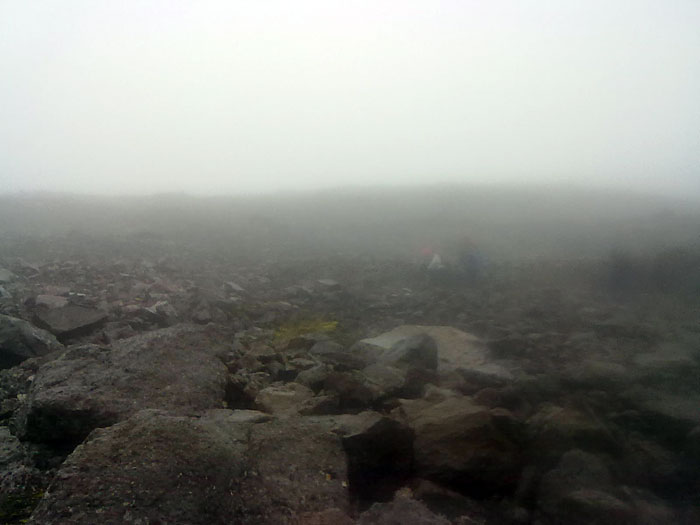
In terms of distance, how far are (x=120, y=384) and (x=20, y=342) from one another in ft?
7.07

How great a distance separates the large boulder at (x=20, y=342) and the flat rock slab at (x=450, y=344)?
13.3 feet

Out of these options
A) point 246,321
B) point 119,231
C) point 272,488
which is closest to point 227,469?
point 272,488

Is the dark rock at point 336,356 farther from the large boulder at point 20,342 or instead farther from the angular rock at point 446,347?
the large boulder at point 20,342

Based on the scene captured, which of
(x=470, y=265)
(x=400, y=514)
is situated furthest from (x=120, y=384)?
(x=470, y=265)

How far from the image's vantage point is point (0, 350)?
472 centimetres

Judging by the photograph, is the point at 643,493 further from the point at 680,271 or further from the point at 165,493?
the point at 680,271

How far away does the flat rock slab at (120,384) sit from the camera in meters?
Answer: 3.28

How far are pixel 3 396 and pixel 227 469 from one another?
2935 mm

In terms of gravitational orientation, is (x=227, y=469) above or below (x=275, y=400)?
above

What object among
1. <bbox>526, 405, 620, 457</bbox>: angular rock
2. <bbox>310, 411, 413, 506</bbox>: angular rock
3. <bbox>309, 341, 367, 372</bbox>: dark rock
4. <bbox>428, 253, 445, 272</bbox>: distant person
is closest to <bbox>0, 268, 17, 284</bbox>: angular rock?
<bbox>309, 341, 367, 372</bbox>: dark rock

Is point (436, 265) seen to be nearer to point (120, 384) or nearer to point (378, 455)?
point (378, 455)

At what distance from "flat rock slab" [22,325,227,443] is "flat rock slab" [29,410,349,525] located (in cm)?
51

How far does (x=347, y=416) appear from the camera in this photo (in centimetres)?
371

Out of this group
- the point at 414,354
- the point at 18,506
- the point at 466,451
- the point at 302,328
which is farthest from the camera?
the point at 302,328
